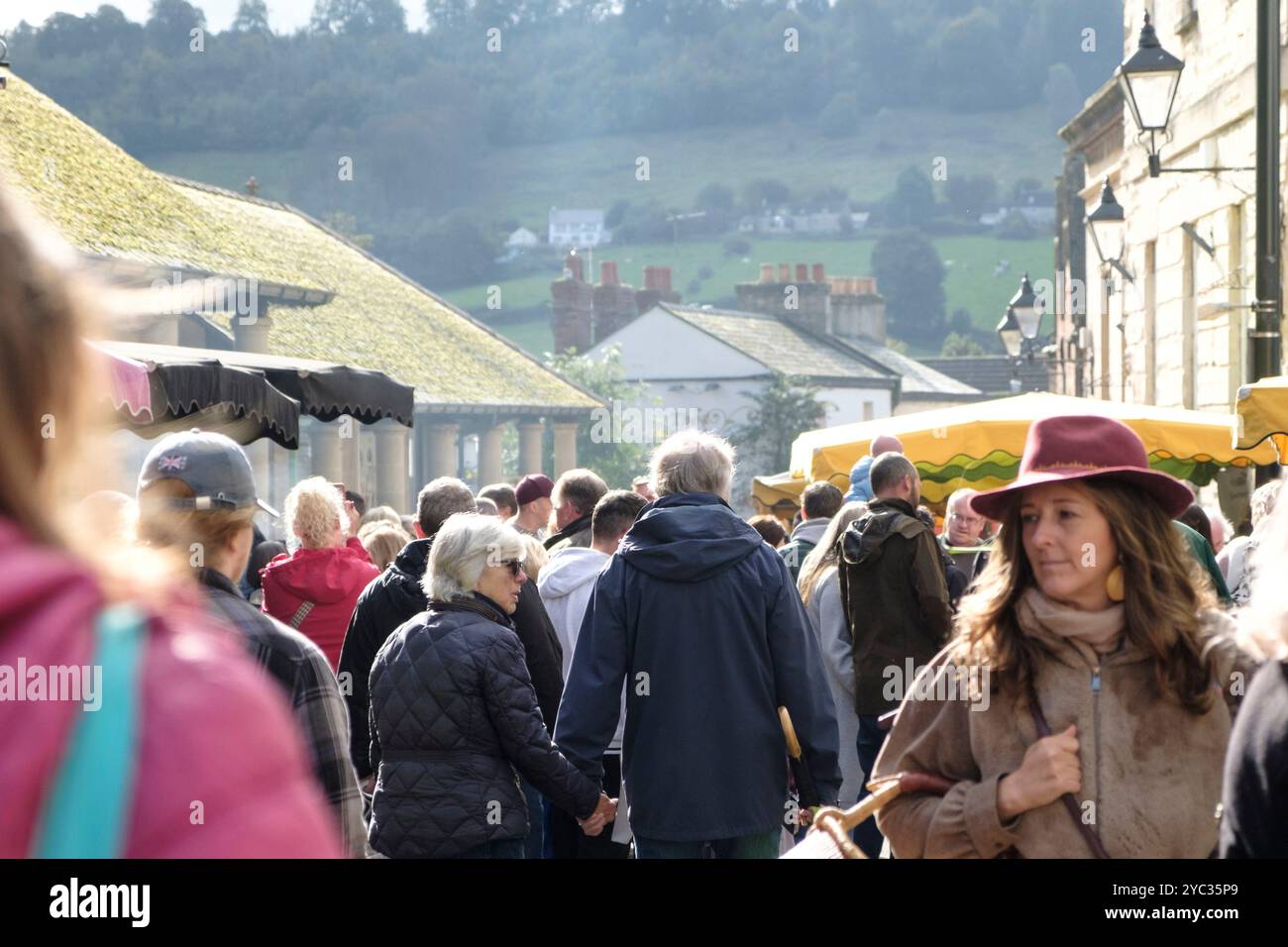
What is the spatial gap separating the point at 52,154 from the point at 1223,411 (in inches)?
519

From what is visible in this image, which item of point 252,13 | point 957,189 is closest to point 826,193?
point 957,189

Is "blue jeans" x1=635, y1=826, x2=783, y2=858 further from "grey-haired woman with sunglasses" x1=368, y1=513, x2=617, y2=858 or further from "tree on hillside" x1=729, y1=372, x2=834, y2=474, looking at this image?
"tree on hillside" x1=729, y1=372, x2=834, y2=474

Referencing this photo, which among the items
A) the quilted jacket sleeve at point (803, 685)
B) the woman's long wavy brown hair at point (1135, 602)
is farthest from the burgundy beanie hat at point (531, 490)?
the woman's long wavy brown hair at point (1135, 602)

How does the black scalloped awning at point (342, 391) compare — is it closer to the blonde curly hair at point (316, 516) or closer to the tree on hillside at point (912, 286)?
the blonde curly hair at point (316, 516)

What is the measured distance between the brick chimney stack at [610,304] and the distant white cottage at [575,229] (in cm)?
6164

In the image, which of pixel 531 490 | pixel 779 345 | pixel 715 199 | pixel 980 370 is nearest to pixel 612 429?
pixel 779 345

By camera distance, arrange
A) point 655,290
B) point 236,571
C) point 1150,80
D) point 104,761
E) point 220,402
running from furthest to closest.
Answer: point 655,290 → point 1150,80 → point 220,402 → point 236,571 → point 104,761

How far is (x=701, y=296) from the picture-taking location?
128m

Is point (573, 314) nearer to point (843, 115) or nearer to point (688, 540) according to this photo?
point (688, 540)

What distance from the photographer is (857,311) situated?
7688 centimetres

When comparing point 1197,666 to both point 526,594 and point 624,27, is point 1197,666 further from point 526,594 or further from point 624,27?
point 624,27

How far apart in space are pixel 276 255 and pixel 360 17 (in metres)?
135

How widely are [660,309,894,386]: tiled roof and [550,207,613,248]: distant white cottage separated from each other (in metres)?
66.3

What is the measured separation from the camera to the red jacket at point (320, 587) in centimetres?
719
